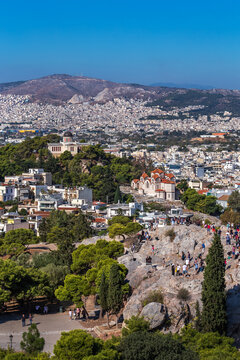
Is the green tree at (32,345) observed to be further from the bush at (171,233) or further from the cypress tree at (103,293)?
the bush at (171,233)

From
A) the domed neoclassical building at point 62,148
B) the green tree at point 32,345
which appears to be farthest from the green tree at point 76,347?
the domed neoclassical building at point 62,148

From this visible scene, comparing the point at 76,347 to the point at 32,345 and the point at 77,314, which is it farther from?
the point at 77,314

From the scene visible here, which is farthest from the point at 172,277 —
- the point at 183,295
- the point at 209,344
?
the point at 209,344

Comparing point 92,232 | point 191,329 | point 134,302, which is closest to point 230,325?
point 191,329

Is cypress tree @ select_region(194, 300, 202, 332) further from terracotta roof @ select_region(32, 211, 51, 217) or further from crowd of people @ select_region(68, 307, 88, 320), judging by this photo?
terracotta roof @ select_region(32, 211, 51, 217)

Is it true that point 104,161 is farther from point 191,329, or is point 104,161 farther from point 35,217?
point 191,329

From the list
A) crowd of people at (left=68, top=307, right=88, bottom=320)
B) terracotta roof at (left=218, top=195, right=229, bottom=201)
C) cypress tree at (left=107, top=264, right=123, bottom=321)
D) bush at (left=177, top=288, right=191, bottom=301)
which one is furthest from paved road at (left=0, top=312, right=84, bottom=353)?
terracotta roof at (left=218, top=195, right=229, bottom=201)
